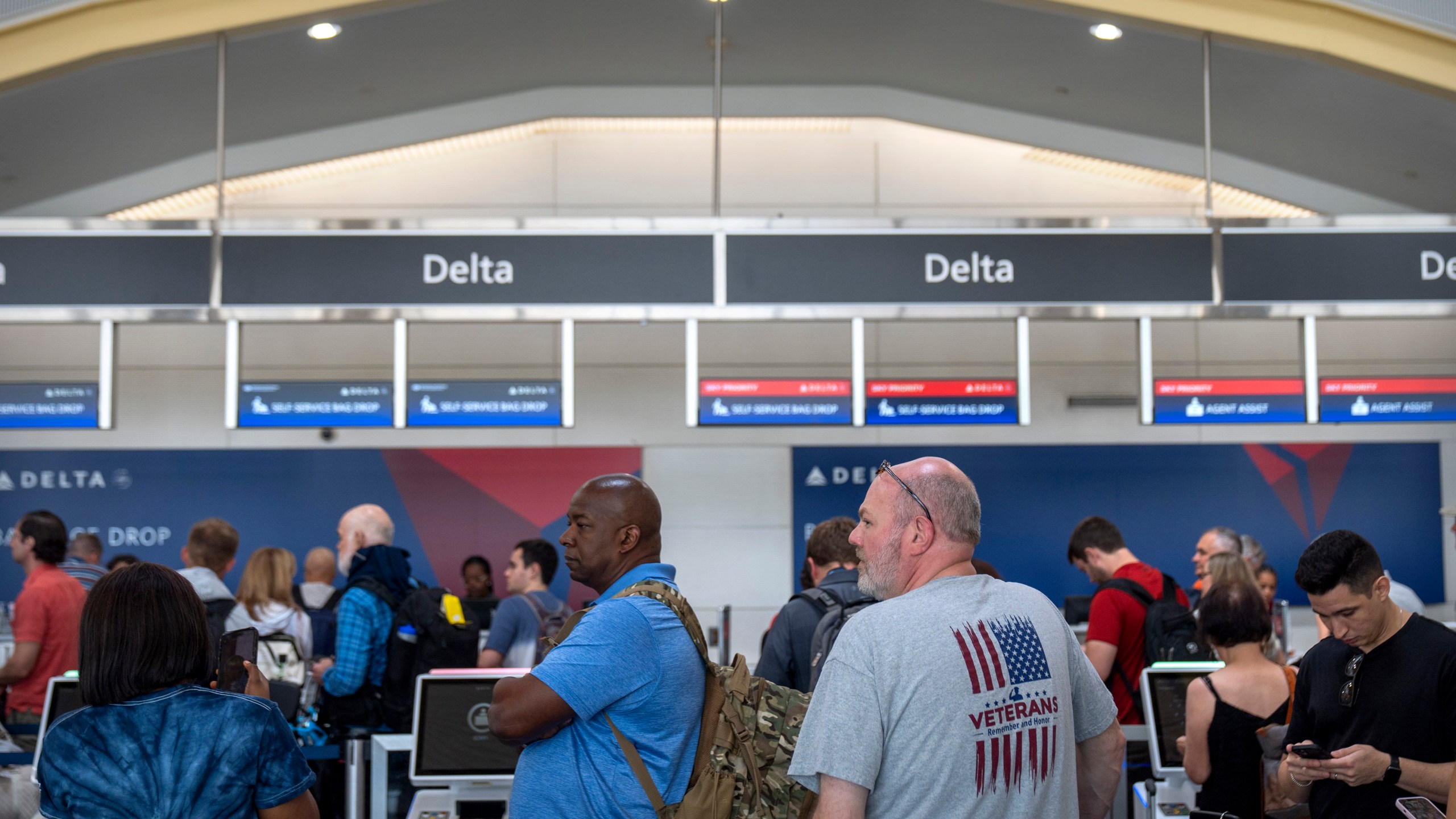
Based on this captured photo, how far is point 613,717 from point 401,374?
3606 mm

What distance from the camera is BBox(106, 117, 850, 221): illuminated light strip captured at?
823 cm

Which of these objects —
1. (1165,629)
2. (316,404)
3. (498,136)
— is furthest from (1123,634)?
(498,136)

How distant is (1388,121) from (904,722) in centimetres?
590

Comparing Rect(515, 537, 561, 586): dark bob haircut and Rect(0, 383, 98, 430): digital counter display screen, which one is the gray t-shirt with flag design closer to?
Rect(515, 537, 561, 586): dark bob haircut

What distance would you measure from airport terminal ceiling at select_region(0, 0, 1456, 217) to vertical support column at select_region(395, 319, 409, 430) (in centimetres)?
142

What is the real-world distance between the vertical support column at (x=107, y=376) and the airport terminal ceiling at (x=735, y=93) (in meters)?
1.15

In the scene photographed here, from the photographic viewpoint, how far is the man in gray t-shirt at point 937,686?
5.98 feet

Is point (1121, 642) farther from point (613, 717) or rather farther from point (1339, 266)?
point (613, 717)

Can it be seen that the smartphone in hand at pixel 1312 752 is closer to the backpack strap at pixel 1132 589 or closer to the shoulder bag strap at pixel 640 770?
the shoulder bag strap at pixel 640 770

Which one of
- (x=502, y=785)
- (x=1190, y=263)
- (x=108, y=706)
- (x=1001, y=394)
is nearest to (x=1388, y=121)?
(x=1190, y=263)

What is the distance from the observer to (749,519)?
8.26 meters

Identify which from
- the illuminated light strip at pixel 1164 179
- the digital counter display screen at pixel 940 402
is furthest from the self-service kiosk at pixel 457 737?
the illuminated light strip at pixel 1164 179

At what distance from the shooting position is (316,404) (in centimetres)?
581

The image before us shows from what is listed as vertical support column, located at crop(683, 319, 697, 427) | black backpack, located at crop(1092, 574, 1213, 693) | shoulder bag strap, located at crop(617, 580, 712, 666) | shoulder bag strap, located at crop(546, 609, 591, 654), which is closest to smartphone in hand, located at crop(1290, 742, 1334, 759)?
shoulder bag strap, located at crop(617, 580, 712, 666)
